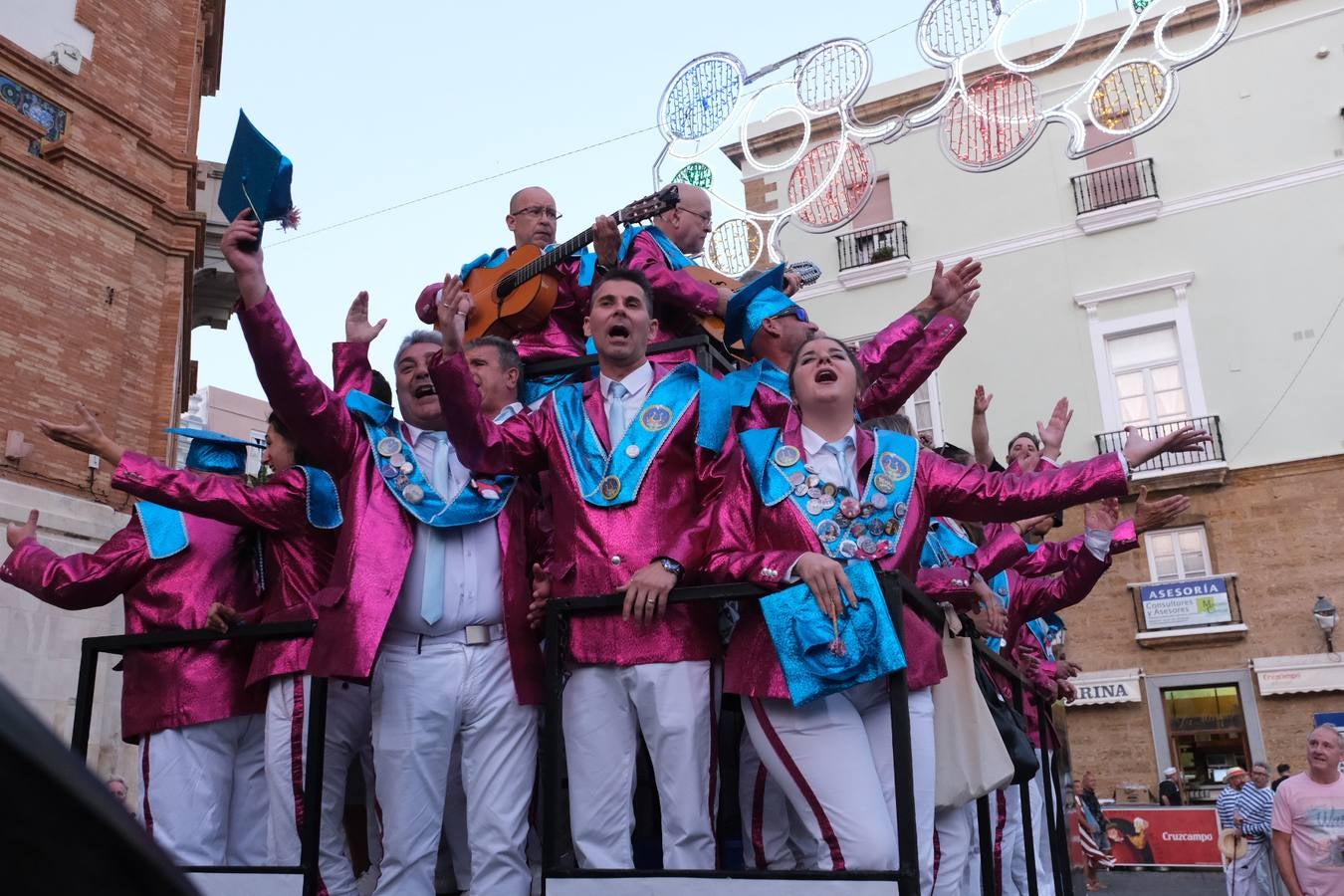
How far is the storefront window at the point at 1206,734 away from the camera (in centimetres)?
1795

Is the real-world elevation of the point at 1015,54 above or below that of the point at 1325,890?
above

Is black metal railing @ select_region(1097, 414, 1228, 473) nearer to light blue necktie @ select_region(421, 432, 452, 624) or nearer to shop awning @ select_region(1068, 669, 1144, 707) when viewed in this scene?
shop awning @ select_region(1068, 669, 1144, 707)

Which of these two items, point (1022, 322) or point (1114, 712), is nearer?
point (1114, 712)

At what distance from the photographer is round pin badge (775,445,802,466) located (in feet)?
11.6

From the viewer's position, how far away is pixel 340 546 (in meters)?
3.73

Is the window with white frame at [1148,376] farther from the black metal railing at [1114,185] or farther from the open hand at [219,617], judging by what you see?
the open hand at [219,617]

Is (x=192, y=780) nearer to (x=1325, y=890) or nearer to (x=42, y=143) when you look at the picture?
(x=1325, y=890)

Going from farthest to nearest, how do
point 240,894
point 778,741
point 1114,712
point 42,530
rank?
point 1114,712, point 42,530, point 240,894, point 778,741

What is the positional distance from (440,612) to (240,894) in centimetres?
101

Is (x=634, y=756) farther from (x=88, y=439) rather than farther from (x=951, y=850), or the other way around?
(x=88, y=439)

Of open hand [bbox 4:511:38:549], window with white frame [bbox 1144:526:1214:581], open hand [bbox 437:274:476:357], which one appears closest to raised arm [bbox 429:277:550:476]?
open hand [bbox 437:274:476:357]

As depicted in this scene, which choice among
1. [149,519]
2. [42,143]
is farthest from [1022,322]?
[149,519]

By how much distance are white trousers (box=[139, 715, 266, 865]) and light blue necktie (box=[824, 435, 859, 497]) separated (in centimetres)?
233

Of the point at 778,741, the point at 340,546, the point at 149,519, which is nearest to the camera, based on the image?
the point at 778,741
